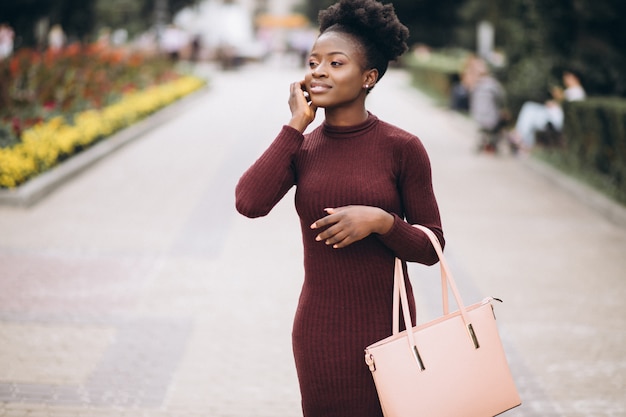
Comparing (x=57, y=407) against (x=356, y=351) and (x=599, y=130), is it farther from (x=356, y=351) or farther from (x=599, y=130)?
(x=599, y=130)

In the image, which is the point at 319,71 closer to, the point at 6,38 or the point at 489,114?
the point at 489,114

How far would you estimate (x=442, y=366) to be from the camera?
8.27 feet

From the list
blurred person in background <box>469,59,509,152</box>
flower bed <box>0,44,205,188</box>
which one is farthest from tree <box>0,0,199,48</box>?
blurred person in background <box>469,59,509,152</box>

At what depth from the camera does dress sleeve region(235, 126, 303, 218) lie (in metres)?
2.63

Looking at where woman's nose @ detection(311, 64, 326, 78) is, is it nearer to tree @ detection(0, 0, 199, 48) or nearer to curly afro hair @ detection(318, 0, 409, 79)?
curly afro hair @ detection(318, 0, 409, 79)

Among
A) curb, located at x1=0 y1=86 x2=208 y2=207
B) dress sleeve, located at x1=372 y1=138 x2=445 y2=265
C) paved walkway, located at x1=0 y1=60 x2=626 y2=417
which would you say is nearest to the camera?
dress sleeve, located at x1=372 y1=138 x2=445 y2=265

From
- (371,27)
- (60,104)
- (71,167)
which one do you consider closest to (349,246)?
(371,27)

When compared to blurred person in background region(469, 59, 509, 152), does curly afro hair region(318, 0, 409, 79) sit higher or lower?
higher

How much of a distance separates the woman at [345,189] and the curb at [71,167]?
321 inches

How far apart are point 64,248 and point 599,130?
7368 millimetres

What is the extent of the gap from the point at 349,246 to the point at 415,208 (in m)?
0.22

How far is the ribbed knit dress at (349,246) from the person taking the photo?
2.62 meters

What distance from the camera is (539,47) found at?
1592 cm

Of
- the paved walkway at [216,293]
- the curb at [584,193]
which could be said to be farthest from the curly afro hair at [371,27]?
the curb at [584,193]
